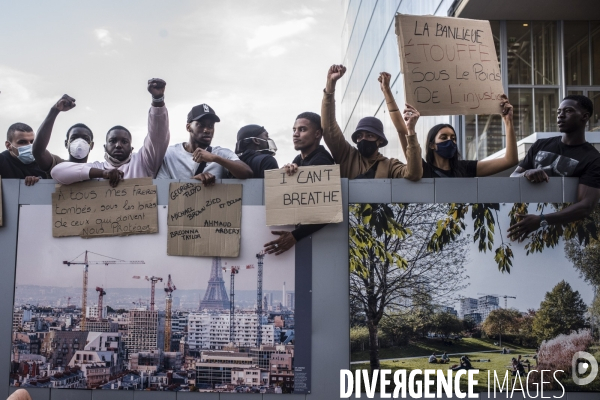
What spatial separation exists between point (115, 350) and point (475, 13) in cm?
1004

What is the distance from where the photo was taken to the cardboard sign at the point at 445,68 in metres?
4.61

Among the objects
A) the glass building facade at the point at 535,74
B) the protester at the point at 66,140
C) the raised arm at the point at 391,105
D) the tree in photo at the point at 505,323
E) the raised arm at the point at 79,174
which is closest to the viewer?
the tree in photo at the point at 505,323

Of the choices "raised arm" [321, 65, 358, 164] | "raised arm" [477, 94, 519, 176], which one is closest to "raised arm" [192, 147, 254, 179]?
"raised arm" [321, 65, 358, 164]

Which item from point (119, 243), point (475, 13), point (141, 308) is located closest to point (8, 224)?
point (119, 243)

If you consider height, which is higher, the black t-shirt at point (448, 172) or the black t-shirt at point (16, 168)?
the black t-shirt at point (16, 168)

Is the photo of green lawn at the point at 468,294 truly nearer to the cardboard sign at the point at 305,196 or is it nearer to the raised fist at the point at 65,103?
the cardboard sign at the point at 305,196

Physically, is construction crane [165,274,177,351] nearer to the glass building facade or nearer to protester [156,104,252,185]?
protester [156,104,252,185]

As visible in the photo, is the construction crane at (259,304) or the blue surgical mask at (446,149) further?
the blue surgical mask at (446,149)

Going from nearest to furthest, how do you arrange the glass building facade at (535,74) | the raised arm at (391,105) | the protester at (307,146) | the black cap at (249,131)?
1. the protester at (307,146)
2. the raised arm at (391,105)
3. the black cap at (249,131)
4. the glass building facade at (535,74)

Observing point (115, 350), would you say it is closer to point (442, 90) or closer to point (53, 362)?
point (53, 362)

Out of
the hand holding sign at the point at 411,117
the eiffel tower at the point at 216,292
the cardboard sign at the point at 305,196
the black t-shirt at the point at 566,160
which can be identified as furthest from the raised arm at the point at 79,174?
the black t-shirt at the point at 566,160

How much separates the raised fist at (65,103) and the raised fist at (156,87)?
2.18ft

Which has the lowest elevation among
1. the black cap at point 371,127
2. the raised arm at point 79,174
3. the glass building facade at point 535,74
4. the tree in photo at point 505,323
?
the tree in photo at point 505,323

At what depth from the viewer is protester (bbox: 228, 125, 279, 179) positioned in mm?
4621
